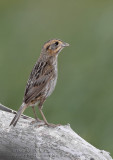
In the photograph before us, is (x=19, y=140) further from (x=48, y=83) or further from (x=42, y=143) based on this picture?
(x=48, y=83)

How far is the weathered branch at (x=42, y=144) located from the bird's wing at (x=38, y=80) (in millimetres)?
469

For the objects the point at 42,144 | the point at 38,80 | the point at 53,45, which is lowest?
the point at 42,144

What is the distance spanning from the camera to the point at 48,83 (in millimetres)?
10102

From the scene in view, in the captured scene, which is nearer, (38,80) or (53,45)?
(38,80)

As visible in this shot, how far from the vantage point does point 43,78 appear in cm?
1006

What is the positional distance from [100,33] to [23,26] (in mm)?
2744

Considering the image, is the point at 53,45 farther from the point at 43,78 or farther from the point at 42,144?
the point at 42,144

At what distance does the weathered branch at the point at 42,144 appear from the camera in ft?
29.8

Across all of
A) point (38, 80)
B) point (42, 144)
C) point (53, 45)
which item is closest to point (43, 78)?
point (38, 80)

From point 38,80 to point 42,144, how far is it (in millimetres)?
1213

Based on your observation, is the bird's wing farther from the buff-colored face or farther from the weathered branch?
the weathered branch

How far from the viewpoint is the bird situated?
9875 mm

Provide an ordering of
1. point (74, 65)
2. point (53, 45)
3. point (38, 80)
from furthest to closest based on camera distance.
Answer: point (74, 65) < point (53, 45) < point (38, 80)

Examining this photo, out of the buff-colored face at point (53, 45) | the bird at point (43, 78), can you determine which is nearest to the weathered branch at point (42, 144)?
the bird at point (43, 78)
